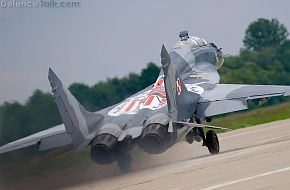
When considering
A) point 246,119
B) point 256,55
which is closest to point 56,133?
point 246,119

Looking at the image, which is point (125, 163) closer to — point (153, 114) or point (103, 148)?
point (153, 114)

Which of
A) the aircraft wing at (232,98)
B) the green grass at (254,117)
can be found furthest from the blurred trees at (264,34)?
the aircraft wing at (232,98)

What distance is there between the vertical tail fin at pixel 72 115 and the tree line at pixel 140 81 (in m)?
3.76

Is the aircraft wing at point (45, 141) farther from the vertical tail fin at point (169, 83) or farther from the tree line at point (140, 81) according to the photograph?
the vertical tail fin at point (169, 83)

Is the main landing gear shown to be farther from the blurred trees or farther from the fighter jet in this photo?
the blurred trees

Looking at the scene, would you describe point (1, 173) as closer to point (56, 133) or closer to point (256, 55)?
point (56, 133)

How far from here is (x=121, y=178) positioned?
982 inches

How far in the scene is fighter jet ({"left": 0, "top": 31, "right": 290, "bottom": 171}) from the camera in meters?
25.1

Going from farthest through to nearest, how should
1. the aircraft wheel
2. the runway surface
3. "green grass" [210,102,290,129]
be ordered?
"green grass" [210,102,290,129]
the aircraft wheel
the runway surface

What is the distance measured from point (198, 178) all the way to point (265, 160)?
2.34m

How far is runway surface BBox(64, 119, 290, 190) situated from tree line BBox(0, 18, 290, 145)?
3.68 metres

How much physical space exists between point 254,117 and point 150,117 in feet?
74.6

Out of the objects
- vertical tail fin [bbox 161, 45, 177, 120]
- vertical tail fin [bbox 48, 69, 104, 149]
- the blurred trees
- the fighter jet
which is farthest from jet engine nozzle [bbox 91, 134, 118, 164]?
the blurred trees

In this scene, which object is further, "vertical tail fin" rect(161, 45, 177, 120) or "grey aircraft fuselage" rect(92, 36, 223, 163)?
"vertical tail fin" rect(161, 45, 177, 120)
